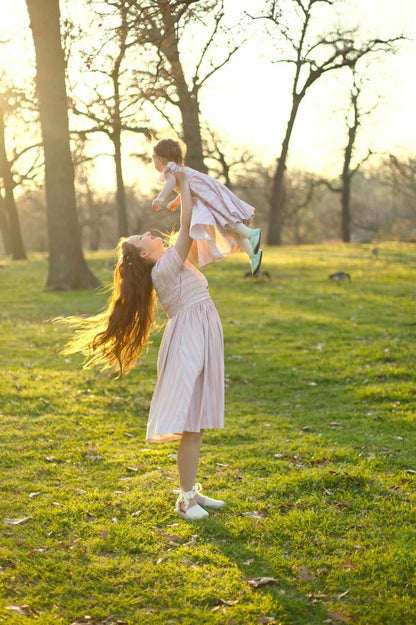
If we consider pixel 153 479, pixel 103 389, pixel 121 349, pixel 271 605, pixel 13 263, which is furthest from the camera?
pixel 13 263

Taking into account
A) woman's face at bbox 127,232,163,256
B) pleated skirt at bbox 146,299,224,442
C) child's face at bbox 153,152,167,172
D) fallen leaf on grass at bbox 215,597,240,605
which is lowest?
fallen leaf on grass at bbox 215,597,240,605

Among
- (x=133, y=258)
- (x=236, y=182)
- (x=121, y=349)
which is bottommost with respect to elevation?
(x=121, y=349)

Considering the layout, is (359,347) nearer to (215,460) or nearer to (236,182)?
(215,460)

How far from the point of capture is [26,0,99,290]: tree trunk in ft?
51.2

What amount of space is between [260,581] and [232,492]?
1519 millimetres

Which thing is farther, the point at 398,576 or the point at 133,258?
the point at 133,258

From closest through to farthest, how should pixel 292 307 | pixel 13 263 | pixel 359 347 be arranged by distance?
pixel 359 347, pixel 292 307, pixel 13 263

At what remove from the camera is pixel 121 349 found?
5.26 metres

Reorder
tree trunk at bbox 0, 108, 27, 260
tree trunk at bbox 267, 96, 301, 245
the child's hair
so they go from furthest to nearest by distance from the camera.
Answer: tree trunk at bbox 0, 108, 27, 260, tree trunk at bbox 267, 96, 301, 245, the child's hair

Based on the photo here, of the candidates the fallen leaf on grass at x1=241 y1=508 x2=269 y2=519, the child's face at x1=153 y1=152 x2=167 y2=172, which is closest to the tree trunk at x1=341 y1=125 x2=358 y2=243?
the child's face at x1=153 y1=152 x2=167 y2=172

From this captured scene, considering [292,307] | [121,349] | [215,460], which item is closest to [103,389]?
[215,460]

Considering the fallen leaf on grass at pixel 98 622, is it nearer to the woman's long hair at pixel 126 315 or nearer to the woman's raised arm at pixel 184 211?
the woman's long hair at pixel 126 315

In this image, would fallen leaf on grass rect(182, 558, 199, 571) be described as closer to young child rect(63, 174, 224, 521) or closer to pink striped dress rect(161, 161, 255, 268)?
young child rect(63, 174, 224, 521)

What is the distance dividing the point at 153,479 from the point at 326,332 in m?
7.37
